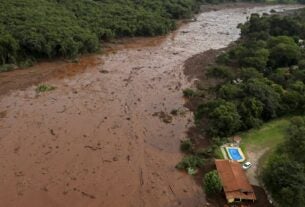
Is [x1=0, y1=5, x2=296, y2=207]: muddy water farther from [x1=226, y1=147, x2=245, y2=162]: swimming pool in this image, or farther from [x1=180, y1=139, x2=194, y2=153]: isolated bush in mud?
[x1=226, y1=147, x2=245, y2=162]: swimming pool

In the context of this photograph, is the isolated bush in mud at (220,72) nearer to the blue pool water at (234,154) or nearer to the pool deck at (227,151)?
the pool deck at (227,151)

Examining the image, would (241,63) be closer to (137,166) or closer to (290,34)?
(290,34)

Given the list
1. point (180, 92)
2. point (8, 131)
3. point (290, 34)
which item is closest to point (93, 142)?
point (8, 131)

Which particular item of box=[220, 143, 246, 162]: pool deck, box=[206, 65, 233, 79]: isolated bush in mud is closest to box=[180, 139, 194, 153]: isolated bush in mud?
box=[220, 143, 246, 162]: pool deck

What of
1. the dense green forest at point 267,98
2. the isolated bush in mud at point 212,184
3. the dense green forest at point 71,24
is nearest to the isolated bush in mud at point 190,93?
the dense green forest at point 267,98

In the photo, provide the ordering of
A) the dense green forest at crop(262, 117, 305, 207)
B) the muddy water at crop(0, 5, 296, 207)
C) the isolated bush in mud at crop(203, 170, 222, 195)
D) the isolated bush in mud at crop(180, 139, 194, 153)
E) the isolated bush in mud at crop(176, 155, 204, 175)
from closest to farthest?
the dense green forest at crop(262, 117, 305, 207) → the isolated bush in mud at crop(203, 170, 222, 195) → the muddy water at crop(0, 5, 296, 207) → the isolated bush in mud at crop(176, 155, 204, 175) → the isolated bush in mud at crop(180, 139, 194, 153)

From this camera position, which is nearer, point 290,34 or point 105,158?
point 105,158
